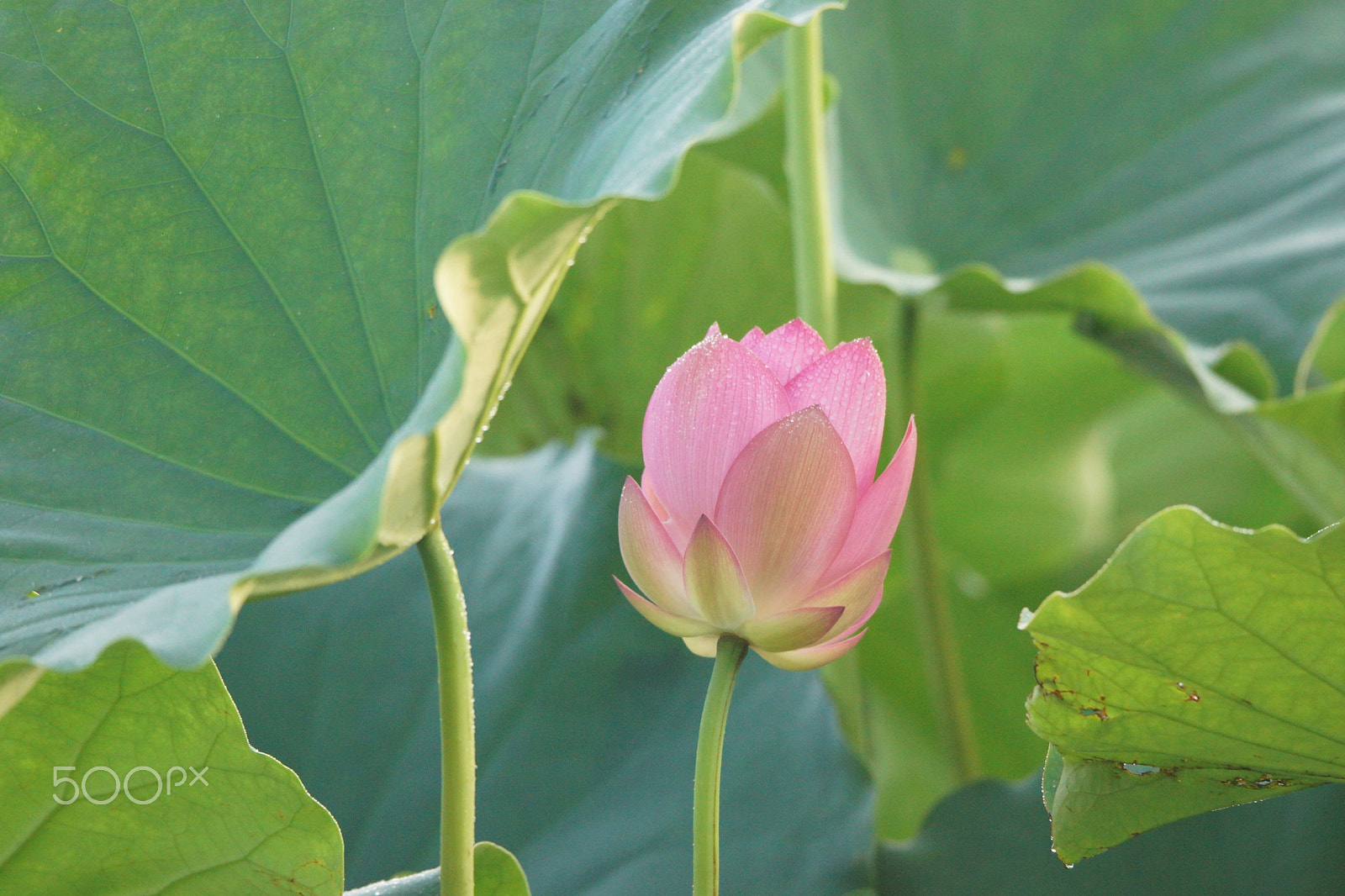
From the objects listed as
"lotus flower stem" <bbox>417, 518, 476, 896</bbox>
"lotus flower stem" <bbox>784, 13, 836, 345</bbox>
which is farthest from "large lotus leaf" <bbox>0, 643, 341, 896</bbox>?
"lotus flower stem" <bbox>784, 13, 836, 345</bbox>

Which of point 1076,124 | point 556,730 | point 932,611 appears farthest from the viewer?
point 1076,124

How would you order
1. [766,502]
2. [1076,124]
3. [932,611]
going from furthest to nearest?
[1076,124]
[932,611]
[766,502]

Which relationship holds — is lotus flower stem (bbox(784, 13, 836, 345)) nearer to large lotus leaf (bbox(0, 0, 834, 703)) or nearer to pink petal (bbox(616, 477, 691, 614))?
large lotus leaf (bbox(0, 0, 834, 703))

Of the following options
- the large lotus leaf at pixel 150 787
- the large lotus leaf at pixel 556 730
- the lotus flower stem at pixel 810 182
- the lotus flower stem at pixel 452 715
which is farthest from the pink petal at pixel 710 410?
the lotus flower stem at pixel 810 182

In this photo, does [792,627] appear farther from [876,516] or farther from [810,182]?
[810,182]

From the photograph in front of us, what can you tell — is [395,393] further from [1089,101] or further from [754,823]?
[1089,101]

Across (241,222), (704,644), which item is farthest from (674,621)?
(241,222)
